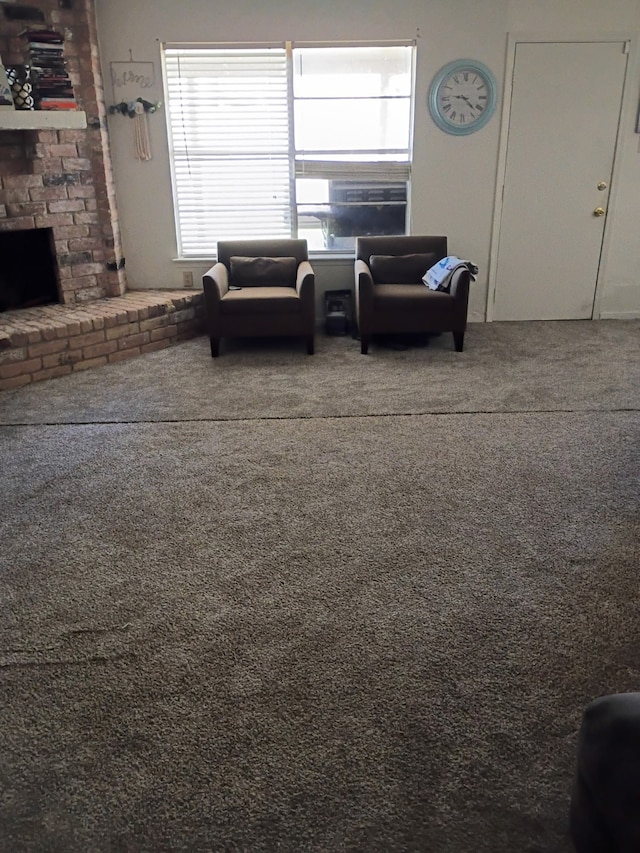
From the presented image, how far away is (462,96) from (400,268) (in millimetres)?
1351

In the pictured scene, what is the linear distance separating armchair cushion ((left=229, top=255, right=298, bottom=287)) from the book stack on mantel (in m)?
1.48

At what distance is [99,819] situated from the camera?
141 centimetres

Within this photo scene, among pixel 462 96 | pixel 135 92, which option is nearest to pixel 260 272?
pixel 135 92

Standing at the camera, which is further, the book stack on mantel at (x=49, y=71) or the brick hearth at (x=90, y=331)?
the book stack on mantel at (x=49, y=71)

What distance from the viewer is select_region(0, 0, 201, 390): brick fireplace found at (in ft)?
13.9

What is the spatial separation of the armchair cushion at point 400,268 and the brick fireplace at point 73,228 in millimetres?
1363

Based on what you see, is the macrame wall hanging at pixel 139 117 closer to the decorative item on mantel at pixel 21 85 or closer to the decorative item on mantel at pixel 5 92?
the decorative item on mantel at pixel 21 85

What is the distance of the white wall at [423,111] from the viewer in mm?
4734

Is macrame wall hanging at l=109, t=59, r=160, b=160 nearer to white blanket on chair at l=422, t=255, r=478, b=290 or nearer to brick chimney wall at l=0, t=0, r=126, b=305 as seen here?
brick chimney wall at l=0, t=0, r=126, b=305

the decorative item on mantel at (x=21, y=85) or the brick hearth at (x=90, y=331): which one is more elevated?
the decorative item on mantel at (x=21, y=85)

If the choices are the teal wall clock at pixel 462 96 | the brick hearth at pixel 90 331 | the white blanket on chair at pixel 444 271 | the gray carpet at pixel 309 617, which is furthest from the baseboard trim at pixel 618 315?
the brick hearth at pixel 90 331

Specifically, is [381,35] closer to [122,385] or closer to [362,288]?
[362,288]

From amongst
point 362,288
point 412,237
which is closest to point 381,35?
point 412,237

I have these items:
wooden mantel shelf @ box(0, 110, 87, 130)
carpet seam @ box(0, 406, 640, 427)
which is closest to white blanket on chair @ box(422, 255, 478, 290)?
carpet seam @ box(0, 406, 640, 427)
